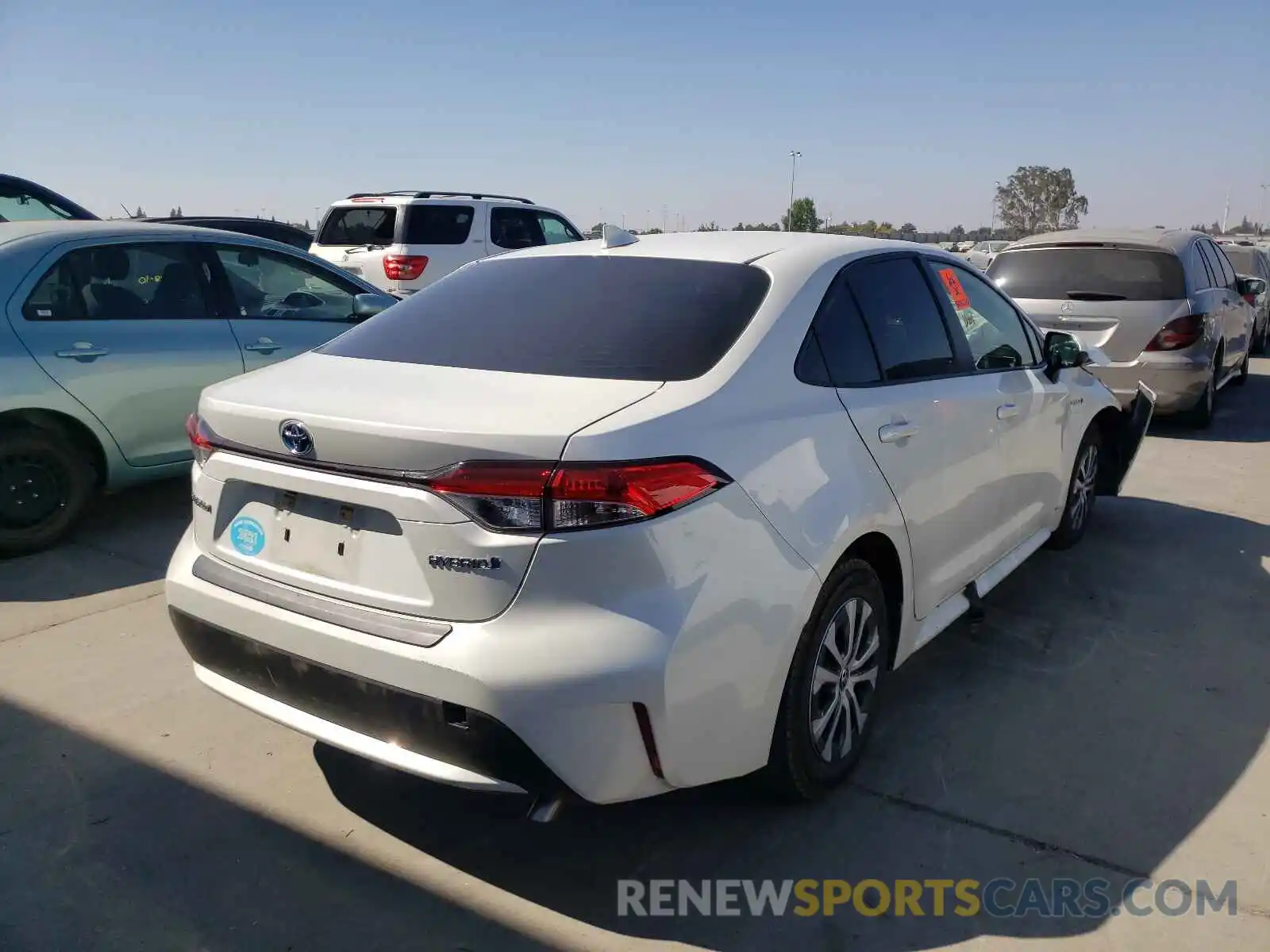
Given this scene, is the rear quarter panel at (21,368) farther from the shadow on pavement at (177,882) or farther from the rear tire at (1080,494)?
the rear tire at (1080,494)

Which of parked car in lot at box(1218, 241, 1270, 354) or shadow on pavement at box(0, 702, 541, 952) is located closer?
shadow on pavement at box(0, 702, 541, 952)

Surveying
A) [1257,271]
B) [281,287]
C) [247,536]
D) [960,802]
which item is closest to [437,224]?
[281,287]

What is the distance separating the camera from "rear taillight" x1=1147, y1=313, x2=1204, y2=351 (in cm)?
784

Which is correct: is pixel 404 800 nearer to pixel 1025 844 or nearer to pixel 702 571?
pixel 702 571

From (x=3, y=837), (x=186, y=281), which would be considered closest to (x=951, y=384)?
(x=3, y=837)

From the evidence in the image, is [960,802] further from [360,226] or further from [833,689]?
[360,226]

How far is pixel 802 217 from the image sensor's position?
53.4 metres

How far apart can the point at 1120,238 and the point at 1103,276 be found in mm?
367

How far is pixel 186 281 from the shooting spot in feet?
18.9

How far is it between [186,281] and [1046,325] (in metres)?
6.25

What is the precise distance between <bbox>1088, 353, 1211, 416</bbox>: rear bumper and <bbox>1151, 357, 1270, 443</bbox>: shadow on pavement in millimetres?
581

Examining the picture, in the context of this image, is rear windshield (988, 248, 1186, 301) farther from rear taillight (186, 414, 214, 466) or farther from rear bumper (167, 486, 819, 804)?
rear taillight (186, 414, 214, 466)

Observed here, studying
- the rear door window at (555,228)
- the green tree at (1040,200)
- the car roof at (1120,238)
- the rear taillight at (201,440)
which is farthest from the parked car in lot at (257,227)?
the green tree at (1040,200)

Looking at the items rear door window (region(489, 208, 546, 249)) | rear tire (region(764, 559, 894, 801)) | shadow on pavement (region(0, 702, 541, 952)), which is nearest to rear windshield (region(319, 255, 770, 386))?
rear tire (region(764, 559, 894, 801))
